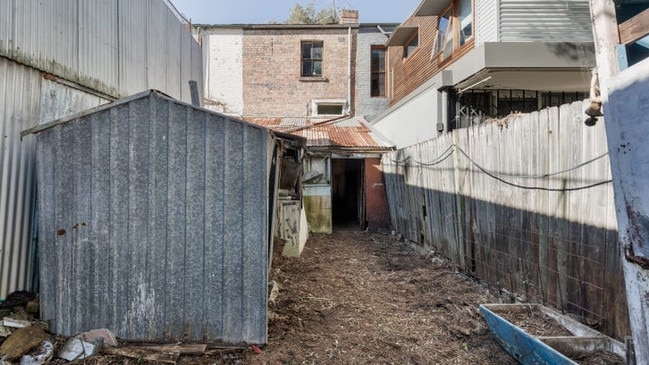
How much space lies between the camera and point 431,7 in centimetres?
1005

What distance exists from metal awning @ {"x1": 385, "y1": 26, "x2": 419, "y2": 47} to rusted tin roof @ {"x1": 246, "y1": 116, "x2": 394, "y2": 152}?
291 cm

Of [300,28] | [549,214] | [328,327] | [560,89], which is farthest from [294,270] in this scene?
[300,28]

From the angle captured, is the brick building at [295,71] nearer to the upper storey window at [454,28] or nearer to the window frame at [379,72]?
the window frame at [379,72]

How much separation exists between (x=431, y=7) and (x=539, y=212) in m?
7.57

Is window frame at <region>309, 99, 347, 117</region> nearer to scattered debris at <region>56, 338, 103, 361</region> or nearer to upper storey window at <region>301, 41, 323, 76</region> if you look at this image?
upper storey window at <region>301, 41, 323, 76</region>

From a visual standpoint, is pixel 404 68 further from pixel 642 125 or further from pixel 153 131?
pixel 642 125

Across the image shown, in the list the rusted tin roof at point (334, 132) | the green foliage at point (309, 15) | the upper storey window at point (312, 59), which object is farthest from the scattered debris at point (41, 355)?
the green foliage at point (309, 15)

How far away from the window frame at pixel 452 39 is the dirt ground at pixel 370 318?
15.5ft

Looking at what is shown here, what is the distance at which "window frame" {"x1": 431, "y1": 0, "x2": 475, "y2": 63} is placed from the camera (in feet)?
29.1

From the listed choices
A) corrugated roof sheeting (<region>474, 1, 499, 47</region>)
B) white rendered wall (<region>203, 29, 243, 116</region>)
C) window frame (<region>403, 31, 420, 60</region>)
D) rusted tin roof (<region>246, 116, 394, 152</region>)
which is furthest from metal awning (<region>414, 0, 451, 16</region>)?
white rendered wall (<region>203, 29, 243, 116</region>)

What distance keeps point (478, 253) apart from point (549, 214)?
5.39 feet

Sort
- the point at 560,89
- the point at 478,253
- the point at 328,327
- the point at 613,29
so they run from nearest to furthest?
the point at 613,29, the point at 328,327, the point at 478,253, the point at 560,89

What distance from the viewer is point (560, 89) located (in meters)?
9.24

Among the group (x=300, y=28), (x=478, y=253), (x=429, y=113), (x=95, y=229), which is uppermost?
(x=300, y=28)
